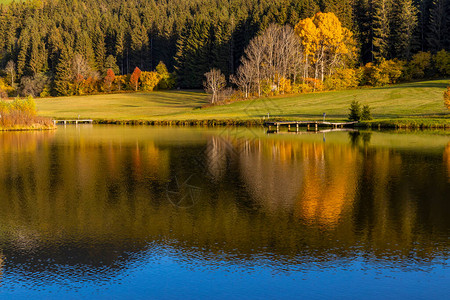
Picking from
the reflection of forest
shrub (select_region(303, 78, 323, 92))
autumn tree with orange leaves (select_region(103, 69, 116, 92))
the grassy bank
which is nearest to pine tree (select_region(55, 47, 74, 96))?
autumn tree with orange leaves (select_region(103, 69, 116, 92))

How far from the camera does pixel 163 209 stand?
18.3 metres

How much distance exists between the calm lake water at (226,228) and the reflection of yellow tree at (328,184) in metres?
0.09

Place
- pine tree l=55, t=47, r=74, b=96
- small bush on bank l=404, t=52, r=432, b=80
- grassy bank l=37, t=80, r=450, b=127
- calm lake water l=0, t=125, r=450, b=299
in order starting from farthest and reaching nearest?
pine tree l=55, t=47, r=74, b=96, small bush on bank l=404, t=52, r=432, b=80, grassy bank l=37, t=80, r=450, b=127, calm lake water l=0, t=125, r=450, b=299

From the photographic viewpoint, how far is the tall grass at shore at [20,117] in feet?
188

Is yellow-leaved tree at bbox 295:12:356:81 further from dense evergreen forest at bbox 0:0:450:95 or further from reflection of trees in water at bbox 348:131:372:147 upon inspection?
reflection of trees in water at bbox 348:131:372:147

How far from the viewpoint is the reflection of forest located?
14016 mm

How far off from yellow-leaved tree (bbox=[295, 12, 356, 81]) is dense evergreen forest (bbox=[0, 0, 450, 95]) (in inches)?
280

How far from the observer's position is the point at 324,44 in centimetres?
9419

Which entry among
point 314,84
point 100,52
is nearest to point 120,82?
point 100,52

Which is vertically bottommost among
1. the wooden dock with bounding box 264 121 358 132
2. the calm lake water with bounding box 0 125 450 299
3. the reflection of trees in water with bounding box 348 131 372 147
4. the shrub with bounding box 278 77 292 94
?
the calm lake water with bounding box 0 125 450 299

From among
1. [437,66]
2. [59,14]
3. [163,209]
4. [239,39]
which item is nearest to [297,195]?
[163,209]

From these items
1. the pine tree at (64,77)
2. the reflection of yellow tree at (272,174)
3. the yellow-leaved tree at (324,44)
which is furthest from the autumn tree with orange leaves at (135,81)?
the reflection of yellow tree at (272,174)

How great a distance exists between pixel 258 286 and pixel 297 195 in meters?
9.56

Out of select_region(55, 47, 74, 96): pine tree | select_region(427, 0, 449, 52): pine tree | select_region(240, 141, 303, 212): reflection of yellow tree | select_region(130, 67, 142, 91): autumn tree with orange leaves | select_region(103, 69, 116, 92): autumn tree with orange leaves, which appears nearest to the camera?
select_region(240, 141, 303, 212): reflection of yellow tree
